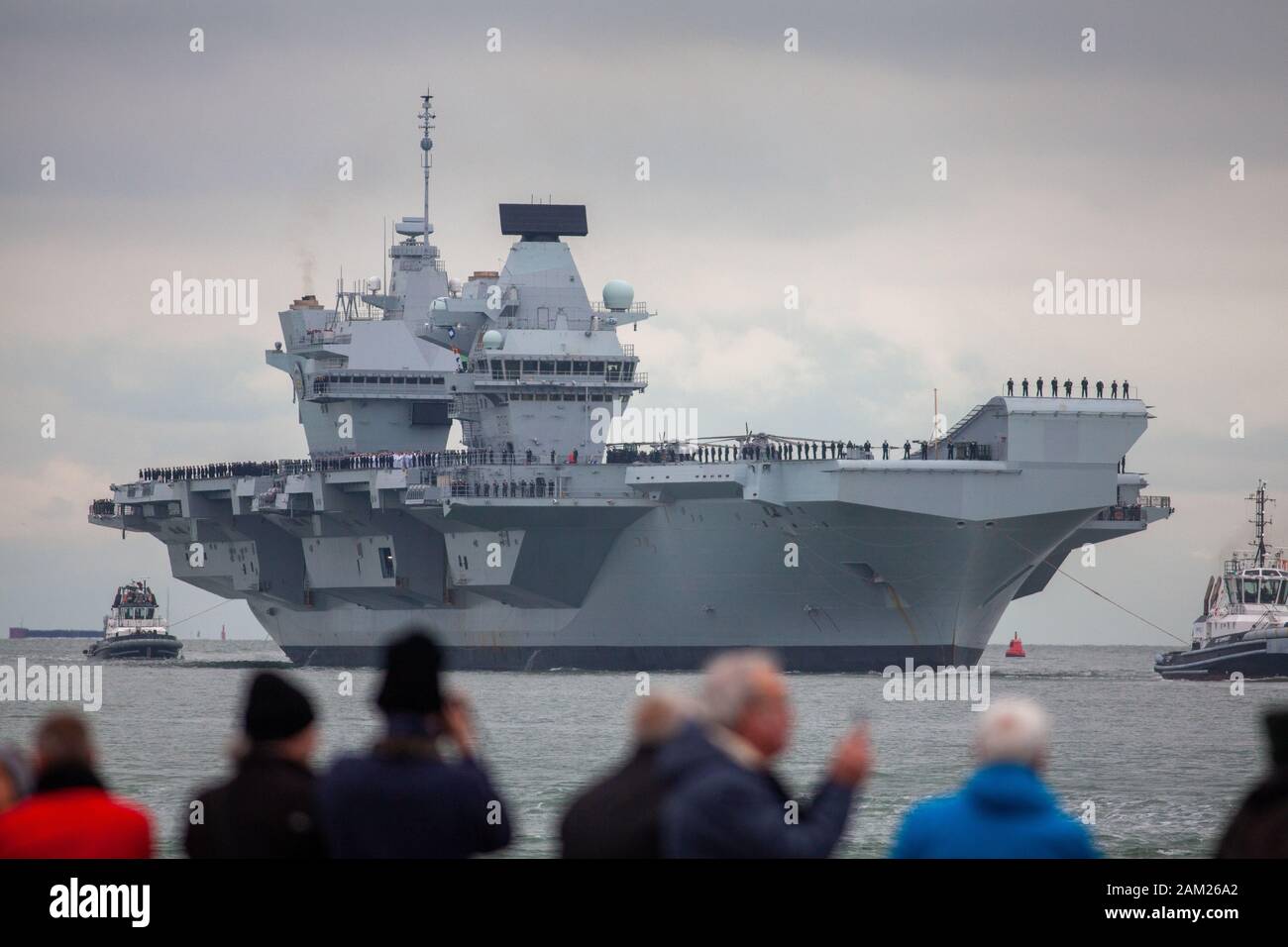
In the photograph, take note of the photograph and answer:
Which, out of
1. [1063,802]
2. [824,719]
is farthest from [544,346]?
[1063,802]

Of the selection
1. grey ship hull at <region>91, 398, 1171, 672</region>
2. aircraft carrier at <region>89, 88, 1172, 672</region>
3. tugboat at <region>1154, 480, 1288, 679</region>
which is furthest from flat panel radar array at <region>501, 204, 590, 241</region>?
tugboat at <region>1154, 480, 1288, 679</region>

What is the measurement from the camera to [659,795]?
7004 mm

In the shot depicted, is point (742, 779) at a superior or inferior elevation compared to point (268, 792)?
superior

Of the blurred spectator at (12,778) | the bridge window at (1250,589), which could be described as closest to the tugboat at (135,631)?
the bridge window at (1250,589)

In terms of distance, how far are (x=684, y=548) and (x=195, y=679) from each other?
20.5 metres

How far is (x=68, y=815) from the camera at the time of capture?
7590 mm

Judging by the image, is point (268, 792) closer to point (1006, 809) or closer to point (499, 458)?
point (1006, 809)

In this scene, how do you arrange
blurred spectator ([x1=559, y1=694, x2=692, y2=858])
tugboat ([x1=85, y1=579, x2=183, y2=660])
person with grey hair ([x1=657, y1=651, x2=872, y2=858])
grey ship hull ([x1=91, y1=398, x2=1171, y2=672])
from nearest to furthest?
person with grey hair ([x1=657, y1=651, x2=872, y2=858]), blurred spectator ([x1=559, y1=694, x2=692, y2=858]), grey ship hull ([x1=91, y1=398, x2=1171, y2=672]), tugboat ([x1=85, y1=579, x2=183, y2=660])

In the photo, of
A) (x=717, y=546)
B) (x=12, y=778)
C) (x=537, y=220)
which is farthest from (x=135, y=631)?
(x=12, y=778)

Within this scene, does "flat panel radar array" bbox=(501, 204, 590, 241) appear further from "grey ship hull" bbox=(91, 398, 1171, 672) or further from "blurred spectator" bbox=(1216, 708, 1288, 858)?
"blurred spectator" bbox=(1216, 708, 1288, 858)

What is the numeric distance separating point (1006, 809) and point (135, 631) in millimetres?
89324

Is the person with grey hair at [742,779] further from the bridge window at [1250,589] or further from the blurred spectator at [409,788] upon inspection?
the bridge window at [1250,589]

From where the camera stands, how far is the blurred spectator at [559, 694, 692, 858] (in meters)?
7.07

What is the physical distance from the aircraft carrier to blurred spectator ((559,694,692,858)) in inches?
1636
